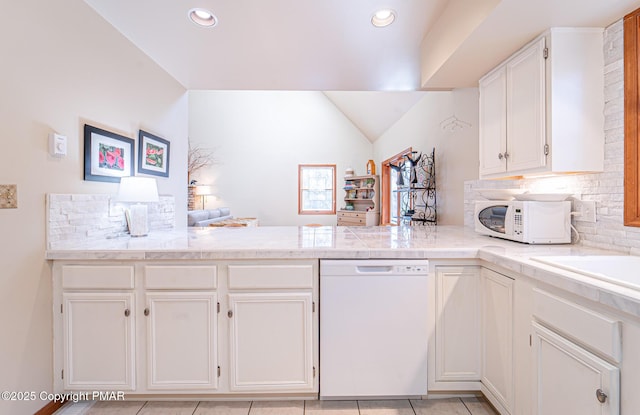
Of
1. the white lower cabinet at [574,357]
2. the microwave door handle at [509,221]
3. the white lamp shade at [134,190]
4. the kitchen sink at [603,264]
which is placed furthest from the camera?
the white lamp shade at [134,190]

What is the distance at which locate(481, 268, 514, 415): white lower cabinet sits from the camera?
1.39 m

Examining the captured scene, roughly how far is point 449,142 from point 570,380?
2.42 m

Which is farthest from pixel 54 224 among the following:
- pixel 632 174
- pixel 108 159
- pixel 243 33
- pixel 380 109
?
pixel 380 109

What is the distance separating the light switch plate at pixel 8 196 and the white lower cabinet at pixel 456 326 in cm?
208

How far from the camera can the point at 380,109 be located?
538cm

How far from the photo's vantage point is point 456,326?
63.2 inches

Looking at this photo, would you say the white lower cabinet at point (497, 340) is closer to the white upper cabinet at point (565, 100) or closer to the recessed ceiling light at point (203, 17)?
the white upper cabinet at point (565, 100)

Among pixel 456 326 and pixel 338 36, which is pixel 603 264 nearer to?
pixel 456 326

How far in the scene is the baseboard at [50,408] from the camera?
4.92 ft

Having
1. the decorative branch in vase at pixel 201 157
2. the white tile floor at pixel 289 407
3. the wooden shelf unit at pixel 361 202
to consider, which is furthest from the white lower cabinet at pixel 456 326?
the decorative branch in vase at pixel 201 157

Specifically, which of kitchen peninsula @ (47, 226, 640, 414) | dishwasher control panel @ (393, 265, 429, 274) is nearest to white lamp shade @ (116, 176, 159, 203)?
kitchen peninsula @ (47, 226, 640, 414)

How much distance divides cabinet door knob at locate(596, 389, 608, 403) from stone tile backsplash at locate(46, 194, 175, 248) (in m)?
2.38

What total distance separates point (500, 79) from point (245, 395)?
2.41 metres

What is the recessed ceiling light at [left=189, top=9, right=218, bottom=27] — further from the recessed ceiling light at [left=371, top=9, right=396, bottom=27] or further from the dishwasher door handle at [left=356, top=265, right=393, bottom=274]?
the dishwasher door handle at [left=356, top=265, right=393, bottom=274]
